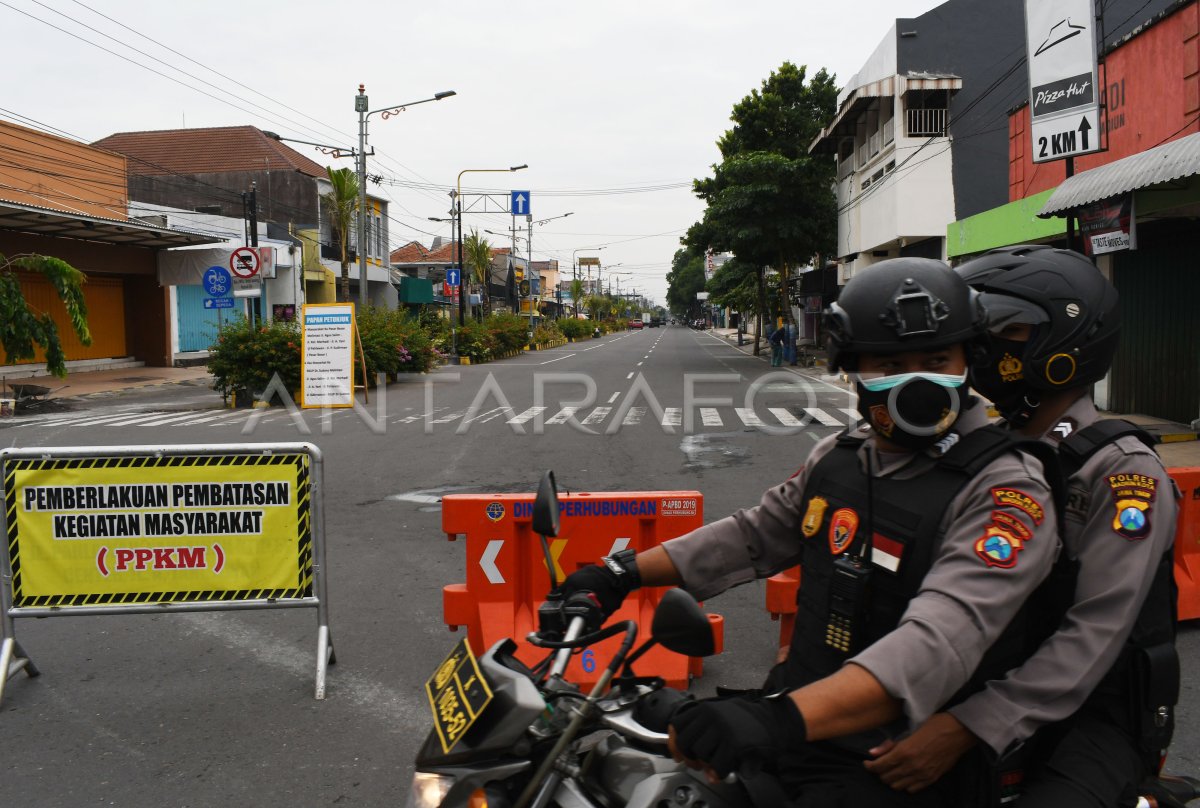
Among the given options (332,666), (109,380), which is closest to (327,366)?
(109,380)

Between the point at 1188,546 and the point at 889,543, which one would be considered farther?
the point at 1188,546

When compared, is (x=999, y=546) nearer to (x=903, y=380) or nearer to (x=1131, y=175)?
(x=903, y=380)

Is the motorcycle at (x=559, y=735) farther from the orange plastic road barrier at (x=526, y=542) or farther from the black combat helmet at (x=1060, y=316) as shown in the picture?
the orange plastic road barrier at (x=526, y=542)

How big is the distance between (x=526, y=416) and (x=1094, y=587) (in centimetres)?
1475

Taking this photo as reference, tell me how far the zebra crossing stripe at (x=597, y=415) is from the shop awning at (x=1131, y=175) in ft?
24.4

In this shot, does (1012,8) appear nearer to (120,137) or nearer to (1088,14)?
(1088,14)

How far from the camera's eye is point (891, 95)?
25.6 m

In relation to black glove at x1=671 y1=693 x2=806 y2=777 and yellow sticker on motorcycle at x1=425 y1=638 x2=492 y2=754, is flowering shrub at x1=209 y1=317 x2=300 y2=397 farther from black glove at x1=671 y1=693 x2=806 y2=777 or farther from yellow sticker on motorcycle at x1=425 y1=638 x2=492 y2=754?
black glove at x1=671 y1=693 x2=806 y2=777

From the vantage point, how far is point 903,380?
2.01m

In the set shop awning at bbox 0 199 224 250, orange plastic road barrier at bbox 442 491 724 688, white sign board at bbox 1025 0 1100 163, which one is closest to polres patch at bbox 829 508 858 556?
orange plastic road barrier at bbox 442 491 724 688

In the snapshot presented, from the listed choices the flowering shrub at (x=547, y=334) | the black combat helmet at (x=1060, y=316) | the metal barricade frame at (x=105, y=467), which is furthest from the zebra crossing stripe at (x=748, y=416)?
the flowering shrub at (x=547, y=334)

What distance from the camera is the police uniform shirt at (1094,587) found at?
1926mm

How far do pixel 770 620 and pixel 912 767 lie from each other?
12.6 feet

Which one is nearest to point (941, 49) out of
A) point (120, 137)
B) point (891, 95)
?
point (891, 95)
